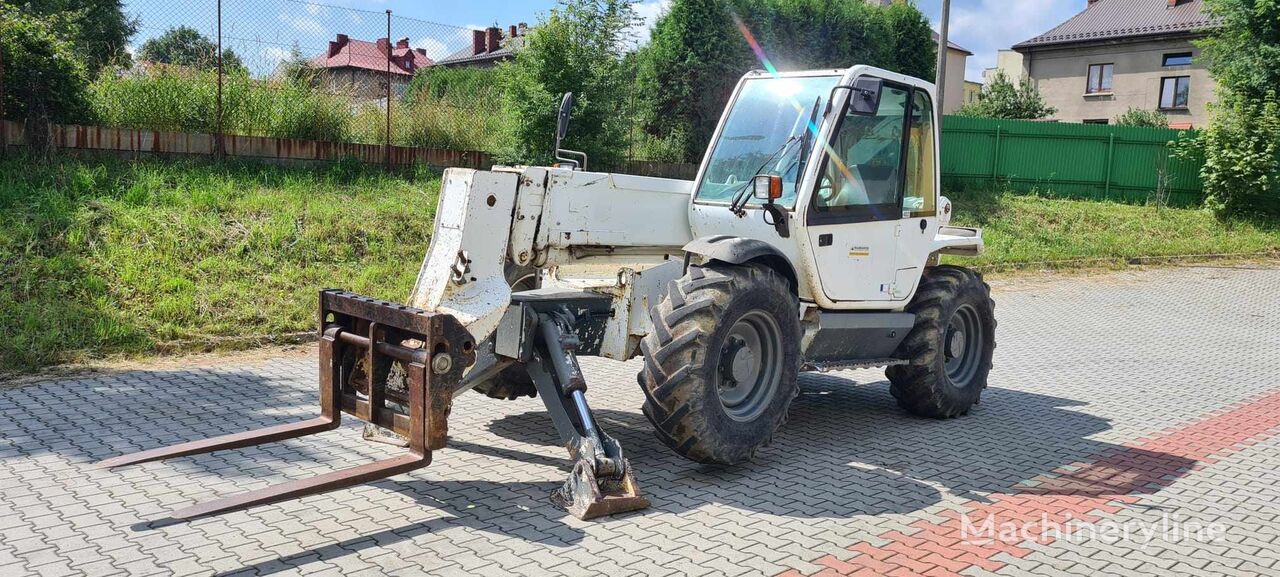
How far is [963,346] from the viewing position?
8.30 meters

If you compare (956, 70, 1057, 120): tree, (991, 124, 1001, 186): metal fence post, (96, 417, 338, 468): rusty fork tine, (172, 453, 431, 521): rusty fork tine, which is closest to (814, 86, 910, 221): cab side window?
(172, 453, 431, 521): rusty fork tine

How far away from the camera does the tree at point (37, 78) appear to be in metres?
11.5

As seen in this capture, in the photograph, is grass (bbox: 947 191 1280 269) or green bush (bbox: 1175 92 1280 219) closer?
grass (bbox: 947 191 1280 269)

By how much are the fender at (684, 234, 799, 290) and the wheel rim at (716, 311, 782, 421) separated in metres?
0.36

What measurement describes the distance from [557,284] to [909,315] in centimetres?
279

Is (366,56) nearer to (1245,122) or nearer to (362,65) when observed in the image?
(362,65)

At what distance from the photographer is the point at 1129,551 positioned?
5.18 metres

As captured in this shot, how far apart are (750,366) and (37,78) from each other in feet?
31.8

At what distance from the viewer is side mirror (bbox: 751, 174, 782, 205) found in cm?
639

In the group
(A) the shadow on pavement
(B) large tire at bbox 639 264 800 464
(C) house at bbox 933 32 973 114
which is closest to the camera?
(A) the shadow on pavement

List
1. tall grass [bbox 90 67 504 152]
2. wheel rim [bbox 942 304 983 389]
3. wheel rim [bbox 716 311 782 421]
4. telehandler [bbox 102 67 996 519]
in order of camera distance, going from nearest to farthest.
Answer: telehandler [bbox 102 67 996 519]
wheel rim [bbox 716 311 782 421]
wheel rim [bbox 942 304 983 389]
tall grass [bbox 90 67 504 152]

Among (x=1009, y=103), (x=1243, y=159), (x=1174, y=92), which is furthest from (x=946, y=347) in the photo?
(x=1174, y=92)

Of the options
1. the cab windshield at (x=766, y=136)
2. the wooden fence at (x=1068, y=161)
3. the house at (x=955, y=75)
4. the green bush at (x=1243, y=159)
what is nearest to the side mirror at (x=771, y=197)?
the cab windshield at (x=766, y=136)

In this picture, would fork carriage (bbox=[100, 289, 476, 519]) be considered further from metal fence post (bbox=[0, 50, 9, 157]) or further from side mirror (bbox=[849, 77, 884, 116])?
metal fence post (bbox=[0, 50, 9, 157])
